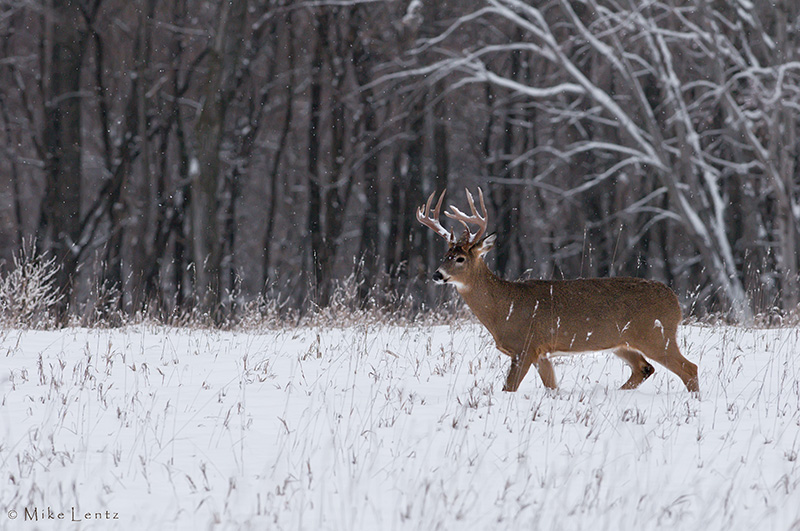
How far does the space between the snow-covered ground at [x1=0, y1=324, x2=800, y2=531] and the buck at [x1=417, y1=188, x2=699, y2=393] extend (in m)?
0.21

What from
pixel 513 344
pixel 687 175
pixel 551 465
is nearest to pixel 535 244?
pixel 687 175

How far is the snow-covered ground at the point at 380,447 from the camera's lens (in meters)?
4.02

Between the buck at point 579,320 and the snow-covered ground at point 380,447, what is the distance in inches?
8.3

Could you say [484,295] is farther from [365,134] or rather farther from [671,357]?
[365,134]

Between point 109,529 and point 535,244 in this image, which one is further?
point 535,244

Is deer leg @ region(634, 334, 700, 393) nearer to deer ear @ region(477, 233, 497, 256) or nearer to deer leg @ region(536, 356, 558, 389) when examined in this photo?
deer leg @ region(536, 356, 558, 389)

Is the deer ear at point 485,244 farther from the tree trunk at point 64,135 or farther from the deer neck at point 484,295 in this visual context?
the tree trunk at point 64,135

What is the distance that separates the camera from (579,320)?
21.9ft

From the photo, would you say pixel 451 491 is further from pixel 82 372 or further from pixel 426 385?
pixel 82 372

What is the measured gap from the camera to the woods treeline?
→ 59.6 feet

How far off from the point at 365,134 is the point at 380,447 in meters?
18.0

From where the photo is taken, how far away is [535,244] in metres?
28.0

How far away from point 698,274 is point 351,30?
1018cm
